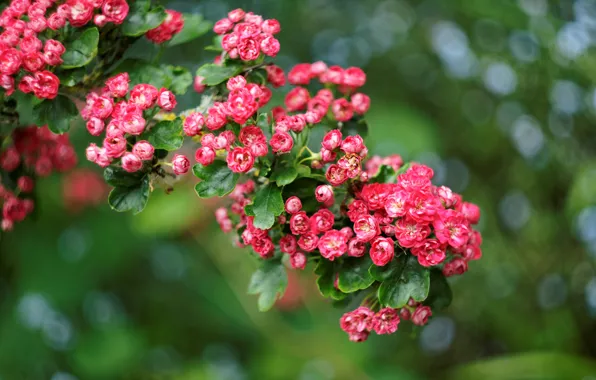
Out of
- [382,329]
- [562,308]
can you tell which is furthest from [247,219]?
[562,308]

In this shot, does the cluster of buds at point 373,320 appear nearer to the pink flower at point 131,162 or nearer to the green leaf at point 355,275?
the green leaf at point 355,275

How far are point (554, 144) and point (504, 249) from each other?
0.45m

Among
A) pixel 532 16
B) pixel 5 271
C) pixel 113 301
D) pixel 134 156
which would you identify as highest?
pixel 134 156

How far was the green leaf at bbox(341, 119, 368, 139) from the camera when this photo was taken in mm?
1098

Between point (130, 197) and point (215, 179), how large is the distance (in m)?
0.12

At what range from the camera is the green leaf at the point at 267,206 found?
2.86ft

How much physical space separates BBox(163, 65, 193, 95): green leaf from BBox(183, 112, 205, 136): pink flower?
134 millimetres

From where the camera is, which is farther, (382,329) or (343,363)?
(343,363)

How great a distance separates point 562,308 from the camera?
249cm

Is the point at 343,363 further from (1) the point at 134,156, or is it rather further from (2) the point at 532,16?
(1) the point at 134,156

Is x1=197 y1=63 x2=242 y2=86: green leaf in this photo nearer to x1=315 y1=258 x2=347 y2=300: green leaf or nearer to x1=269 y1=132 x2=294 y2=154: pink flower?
x1=269 y1=132 x2=294 y2=154: pink flower

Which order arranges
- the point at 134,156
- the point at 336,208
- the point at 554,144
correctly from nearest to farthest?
the point at 134,156
the point at 336,208
the point at 554,144

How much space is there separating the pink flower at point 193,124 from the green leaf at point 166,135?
1 centimetres

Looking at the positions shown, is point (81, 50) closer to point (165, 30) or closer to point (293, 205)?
point (165, 30)
